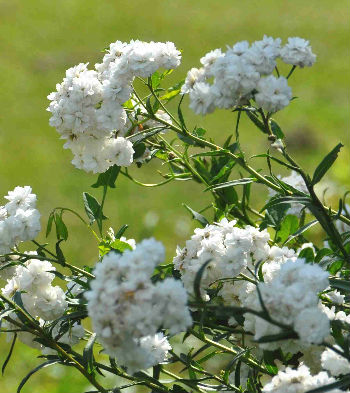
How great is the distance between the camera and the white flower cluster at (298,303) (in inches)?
33.7

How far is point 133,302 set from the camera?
0.82 m

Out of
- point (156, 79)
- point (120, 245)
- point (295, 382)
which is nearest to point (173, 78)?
point (156, 79)

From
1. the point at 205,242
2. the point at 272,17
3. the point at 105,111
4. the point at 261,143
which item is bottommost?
the point at 205,242

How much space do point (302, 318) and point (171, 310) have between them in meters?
0.14

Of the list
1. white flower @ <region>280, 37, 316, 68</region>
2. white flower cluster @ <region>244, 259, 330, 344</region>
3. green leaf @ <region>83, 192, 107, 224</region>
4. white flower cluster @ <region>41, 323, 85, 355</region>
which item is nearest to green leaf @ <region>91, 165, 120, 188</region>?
green leaf @ <region>83, 192, 107, 224</region>

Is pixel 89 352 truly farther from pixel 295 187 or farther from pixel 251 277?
pixel 295 187

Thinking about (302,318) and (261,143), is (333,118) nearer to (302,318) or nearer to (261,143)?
(261,143)

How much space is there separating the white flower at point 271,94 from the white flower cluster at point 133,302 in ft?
1.09

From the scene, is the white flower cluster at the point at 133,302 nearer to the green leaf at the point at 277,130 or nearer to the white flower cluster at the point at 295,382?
the white flower cluster at the point at 295,382

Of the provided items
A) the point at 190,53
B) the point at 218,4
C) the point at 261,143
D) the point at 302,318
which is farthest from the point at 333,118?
the point at 302,318

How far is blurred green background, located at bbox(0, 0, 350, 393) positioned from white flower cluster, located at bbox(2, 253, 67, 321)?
2028 millimetres

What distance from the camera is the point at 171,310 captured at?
83cm

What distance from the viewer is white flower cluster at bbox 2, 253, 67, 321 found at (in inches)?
50.3

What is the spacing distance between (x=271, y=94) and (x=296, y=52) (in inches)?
6.3
